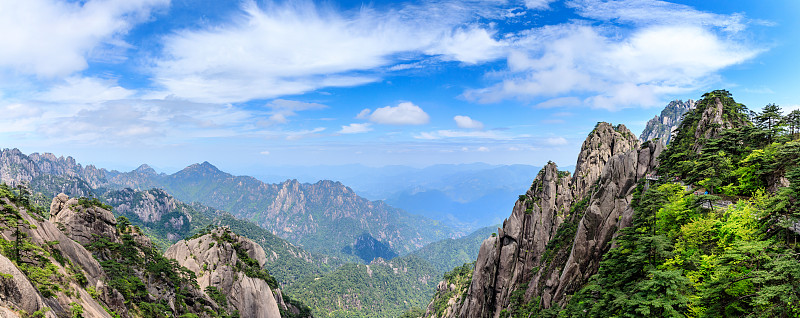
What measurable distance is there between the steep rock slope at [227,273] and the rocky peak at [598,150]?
6648cm

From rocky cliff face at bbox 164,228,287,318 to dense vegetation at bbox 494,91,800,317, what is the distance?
195 ft

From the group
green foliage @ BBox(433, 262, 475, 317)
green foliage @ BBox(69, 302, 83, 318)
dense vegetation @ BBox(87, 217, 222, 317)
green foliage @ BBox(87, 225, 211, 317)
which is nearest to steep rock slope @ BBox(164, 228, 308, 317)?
dense vegetation @ BBox(87, 217, 222, 317)

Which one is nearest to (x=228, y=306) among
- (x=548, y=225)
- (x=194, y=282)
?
(x=194, y=282)

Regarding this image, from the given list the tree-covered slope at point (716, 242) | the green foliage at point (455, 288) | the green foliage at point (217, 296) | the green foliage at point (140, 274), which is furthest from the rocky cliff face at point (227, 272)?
the tree-covered slope at point (716, 242)

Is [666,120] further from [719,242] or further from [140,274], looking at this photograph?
[140,274]

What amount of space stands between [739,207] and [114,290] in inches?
2064

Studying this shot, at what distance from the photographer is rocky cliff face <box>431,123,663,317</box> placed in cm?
3553

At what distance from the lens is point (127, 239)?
49.1 meters

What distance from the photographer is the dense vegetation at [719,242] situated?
45.9 ft

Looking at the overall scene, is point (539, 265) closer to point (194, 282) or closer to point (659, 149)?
point (659, 149)

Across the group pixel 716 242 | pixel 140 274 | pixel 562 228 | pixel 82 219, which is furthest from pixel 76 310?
pixel 562 228

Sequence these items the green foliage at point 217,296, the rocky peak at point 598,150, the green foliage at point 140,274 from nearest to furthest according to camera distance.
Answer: the green foliage at point 140,274 < the green foliage at point 217,296 < the rocky peak at point 598,150

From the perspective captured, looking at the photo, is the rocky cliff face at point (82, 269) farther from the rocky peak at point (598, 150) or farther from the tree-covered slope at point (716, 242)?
the rocky peak at point (598, 150)

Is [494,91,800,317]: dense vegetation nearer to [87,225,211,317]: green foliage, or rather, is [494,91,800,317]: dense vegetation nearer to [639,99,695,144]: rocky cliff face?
[87,225,211,317]: green foliage
